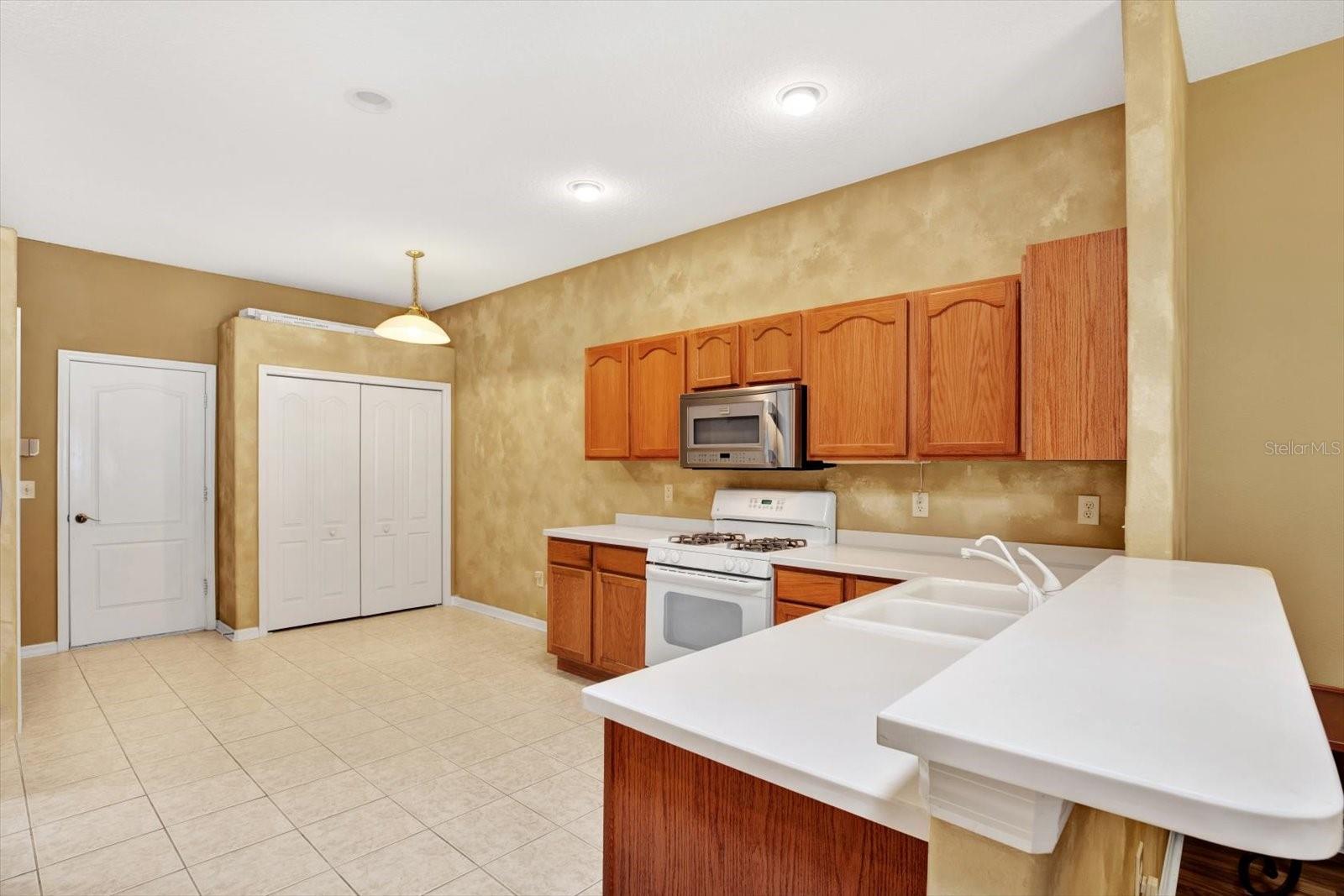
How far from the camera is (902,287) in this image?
10.7 ft

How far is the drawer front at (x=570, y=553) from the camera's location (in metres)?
3.99

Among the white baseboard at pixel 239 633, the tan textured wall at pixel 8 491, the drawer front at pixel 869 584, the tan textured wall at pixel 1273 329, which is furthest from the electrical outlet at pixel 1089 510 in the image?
the white baseboard at pixel 239 633

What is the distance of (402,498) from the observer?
18.8 feet

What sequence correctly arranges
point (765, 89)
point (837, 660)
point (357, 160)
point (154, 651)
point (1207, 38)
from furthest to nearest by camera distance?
point (154, 651), point (357, 160), point (765, 89), point (1207, 38), point (837, 660)

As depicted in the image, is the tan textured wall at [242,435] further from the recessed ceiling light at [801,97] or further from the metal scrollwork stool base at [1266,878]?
the metal scrollwork stool base at [1266,878]

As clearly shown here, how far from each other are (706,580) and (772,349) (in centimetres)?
120

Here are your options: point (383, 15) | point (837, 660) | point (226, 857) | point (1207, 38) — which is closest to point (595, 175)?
point (383, 15)

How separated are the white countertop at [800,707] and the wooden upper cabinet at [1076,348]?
1.23 meters

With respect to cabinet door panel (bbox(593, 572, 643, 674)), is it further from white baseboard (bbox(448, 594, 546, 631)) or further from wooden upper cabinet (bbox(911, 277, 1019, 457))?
wooden upper cabinet (bbox(911, 277, 1019, 457))

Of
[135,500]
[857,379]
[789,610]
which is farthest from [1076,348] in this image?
[135,500]

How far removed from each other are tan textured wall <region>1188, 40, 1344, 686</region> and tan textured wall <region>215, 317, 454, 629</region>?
17.9 ft

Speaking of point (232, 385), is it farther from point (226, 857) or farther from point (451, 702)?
point (226, 857)

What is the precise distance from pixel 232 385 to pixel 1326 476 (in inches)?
235

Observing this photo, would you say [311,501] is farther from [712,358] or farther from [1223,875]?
[1223,875]
